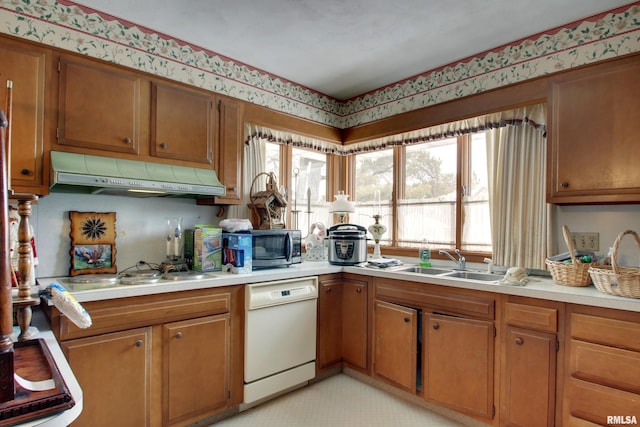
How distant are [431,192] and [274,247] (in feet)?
4.88

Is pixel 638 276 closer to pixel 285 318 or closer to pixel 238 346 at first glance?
pixel 285 318

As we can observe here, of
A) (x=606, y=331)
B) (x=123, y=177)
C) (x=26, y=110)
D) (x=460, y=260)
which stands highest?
(x=26, y=110)

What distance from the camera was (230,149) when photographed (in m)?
2.75

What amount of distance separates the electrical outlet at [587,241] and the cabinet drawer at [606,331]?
66cm

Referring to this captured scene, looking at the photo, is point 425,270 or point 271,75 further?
point 271,75

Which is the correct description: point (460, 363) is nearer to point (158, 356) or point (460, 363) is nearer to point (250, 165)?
point (158, 356)

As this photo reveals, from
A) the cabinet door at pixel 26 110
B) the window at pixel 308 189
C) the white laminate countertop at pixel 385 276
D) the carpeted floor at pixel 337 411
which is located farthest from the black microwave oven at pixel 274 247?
the cabinet door at pixel 26 110

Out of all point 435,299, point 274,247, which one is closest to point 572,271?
point 435,299

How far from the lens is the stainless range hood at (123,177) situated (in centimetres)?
195

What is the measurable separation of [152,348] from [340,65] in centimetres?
245

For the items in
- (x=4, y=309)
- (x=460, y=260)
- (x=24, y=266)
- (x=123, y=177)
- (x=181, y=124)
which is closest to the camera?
(x=4, y=309)

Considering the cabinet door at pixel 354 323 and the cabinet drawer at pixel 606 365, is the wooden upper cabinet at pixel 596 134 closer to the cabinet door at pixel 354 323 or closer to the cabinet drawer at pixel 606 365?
the cabinet drawer at pixel 606 365

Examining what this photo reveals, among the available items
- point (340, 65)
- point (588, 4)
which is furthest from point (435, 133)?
point (588, 4)

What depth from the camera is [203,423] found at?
2244 mm
